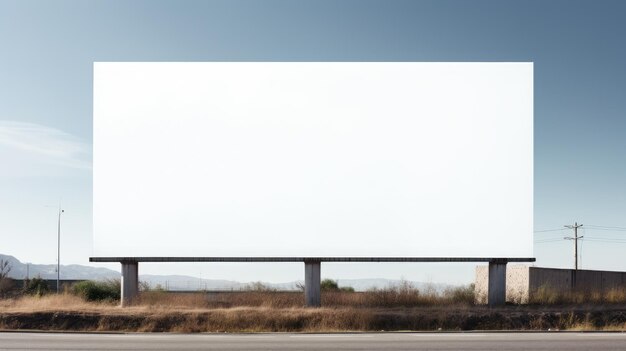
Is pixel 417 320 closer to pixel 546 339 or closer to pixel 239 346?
pixel 546 339

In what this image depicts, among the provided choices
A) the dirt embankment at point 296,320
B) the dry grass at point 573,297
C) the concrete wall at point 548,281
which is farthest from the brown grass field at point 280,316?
the concrete wall at point 548,281

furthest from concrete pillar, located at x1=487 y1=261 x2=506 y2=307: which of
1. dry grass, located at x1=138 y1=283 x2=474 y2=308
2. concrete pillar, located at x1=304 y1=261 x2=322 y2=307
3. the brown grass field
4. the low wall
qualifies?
concrete pillar, located at x1=304 y1=261 x2=322 y2=307

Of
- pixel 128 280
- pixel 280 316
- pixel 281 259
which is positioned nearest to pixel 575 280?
pixel 281 259

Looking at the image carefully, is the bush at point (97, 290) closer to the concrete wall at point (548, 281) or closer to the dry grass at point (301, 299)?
the dry grass at point (301, 299)

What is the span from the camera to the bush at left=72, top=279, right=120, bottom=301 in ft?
91.9

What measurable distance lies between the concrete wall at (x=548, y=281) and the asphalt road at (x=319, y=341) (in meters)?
9.77

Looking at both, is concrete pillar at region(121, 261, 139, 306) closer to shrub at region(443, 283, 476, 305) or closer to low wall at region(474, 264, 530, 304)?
shrub at region(443, 283, 476, 305)

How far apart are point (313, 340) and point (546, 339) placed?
6913 mm

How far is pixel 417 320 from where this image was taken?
2303cm

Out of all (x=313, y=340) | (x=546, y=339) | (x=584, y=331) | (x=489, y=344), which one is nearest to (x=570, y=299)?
(x=584, y=331)

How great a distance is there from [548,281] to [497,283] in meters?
6.77

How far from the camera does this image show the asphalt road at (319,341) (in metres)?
15.9

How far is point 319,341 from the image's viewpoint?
1723cm

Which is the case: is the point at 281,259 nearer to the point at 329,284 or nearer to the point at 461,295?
the point at 461,295
